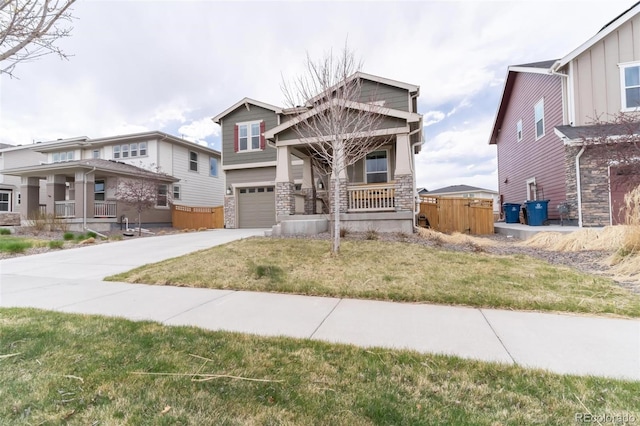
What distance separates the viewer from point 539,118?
14.6 metres

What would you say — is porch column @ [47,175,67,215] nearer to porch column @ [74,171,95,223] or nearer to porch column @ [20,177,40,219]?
porch column @ [20,177,40,219]

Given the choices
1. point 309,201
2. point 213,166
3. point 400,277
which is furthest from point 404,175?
point 213,166

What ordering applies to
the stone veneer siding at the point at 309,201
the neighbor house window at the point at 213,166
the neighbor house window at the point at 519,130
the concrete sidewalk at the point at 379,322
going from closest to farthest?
the concrete sidewalk at the point at 379,322 < the stone veneer siding at the point at 309,201 < the neighbor house window at the point at 519,130 < the neighbor house window at the point at 213,166

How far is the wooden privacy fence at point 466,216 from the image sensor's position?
14117 mm

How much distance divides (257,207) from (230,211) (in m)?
1.63

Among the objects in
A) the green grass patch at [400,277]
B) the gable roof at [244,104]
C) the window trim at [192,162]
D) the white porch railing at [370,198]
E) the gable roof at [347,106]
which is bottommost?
the green grass patch at [400,277]

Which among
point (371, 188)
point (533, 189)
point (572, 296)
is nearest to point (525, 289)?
point (572, 296)

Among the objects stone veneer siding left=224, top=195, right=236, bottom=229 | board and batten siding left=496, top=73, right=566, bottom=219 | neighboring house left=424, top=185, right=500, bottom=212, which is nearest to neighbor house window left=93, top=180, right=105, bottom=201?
stone veneer siding left=224, top=195, right=236, bottom=229

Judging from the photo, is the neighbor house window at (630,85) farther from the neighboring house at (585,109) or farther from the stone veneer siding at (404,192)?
the stone veneer siding at (404,192)

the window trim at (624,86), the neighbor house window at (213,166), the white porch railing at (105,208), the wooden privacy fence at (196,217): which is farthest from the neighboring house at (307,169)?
the neighbor house window at (213,166)

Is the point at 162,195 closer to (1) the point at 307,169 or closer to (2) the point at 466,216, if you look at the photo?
(1) the point at 307,169

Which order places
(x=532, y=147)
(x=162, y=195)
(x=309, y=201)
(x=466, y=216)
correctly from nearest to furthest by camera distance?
(x=309, y=201) < (x=466, y=216) < (x=532, y=147) < (x=162, y=195)

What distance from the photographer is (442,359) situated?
264 centimetres

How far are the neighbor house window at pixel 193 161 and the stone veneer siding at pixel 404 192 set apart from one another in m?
17.1
